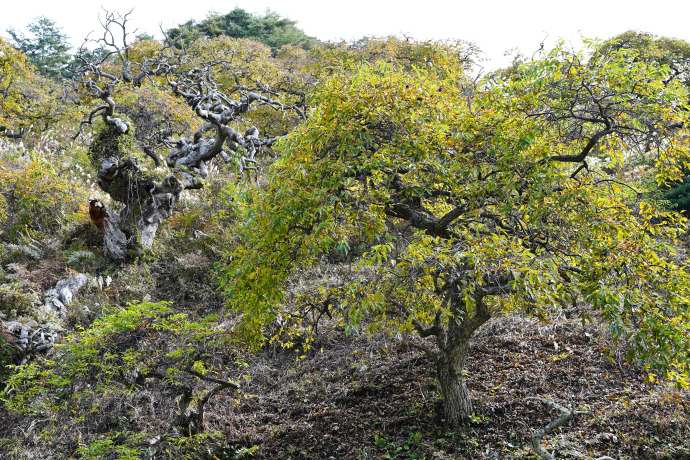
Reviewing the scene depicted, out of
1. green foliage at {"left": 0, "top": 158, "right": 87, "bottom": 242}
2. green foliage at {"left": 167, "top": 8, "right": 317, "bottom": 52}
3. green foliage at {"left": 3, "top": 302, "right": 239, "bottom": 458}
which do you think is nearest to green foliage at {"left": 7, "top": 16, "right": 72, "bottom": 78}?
green foliage at {"left": 167, "top": 8, "right": 317, "bottom": 52}

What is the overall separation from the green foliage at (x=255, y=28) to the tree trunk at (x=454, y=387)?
30619mm

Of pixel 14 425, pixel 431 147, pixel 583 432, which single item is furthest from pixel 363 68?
pixel 14 425

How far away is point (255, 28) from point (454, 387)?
110 feet

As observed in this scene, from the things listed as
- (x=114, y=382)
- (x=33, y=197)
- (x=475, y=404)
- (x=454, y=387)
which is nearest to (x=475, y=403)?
(x=475, y=404)

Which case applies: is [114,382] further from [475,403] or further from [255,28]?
[255,28]

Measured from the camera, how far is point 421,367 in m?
6.29

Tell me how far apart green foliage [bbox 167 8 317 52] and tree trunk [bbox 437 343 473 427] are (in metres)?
30.6

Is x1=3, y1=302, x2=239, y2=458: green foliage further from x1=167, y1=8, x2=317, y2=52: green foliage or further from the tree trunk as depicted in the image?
x1=167, y1=8, x2=317, y2=52: green foliage

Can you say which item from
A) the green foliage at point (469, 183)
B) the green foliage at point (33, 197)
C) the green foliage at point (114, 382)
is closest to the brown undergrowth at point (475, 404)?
the green foliage at point (114, 382)

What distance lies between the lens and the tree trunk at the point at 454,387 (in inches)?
185

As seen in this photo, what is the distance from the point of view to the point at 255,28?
32875 millimetres

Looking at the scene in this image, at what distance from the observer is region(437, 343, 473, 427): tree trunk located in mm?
4711

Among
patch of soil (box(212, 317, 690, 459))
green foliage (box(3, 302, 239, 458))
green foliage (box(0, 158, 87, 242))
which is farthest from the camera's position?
green foliage (box(0, 158, 87, 242))

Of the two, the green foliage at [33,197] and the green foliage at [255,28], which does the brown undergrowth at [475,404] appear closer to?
the green foliage at [33,197]
